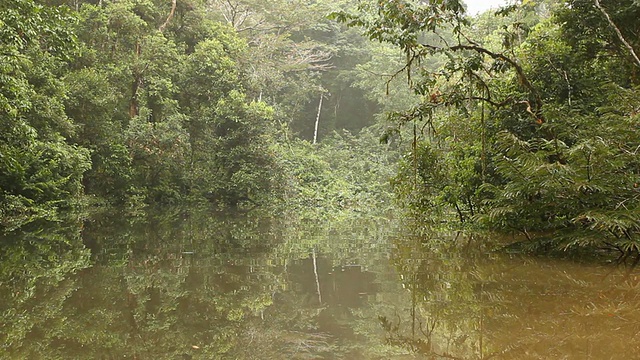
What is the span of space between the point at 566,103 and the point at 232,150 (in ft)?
53.3

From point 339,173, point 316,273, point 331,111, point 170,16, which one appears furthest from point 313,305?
point 331,111

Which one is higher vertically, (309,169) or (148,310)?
(309,169)

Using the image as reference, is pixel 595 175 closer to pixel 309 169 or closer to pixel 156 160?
pixel 156 160

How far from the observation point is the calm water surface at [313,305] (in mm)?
3395

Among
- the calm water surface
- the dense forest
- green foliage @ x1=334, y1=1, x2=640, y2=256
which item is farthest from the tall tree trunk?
green foliage @ x1=334, y1=1, x2=640, y2=256

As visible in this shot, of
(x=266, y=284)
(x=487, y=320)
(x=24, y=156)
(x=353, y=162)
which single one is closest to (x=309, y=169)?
(x=353, y=162)

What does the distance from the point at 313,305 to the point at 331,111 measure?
117 ft

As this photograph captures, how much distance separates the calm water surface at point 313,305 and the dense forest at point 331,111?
994 mm

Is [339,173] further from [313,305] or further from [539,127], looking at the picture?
[313,305]

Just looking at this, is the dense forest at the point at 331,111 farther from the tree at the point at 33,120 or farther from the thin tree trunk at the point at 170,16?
the thin tree trunk at the point at 170,16

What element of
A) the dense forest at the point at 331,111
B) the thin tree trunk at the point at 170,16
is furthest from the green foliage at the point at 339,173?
the thin tree trunk at the point at 170,16

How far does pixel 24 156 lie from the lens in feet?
42.8

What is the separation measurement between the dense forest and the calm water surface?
0.99 metres

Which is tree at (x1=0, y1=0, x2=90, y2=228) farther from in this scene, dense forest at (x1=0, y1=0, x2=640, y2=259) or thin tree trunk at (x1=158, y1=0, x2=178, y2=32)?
thin tree trunk at (x1=158, y1=0, x2=178, y2=32)
